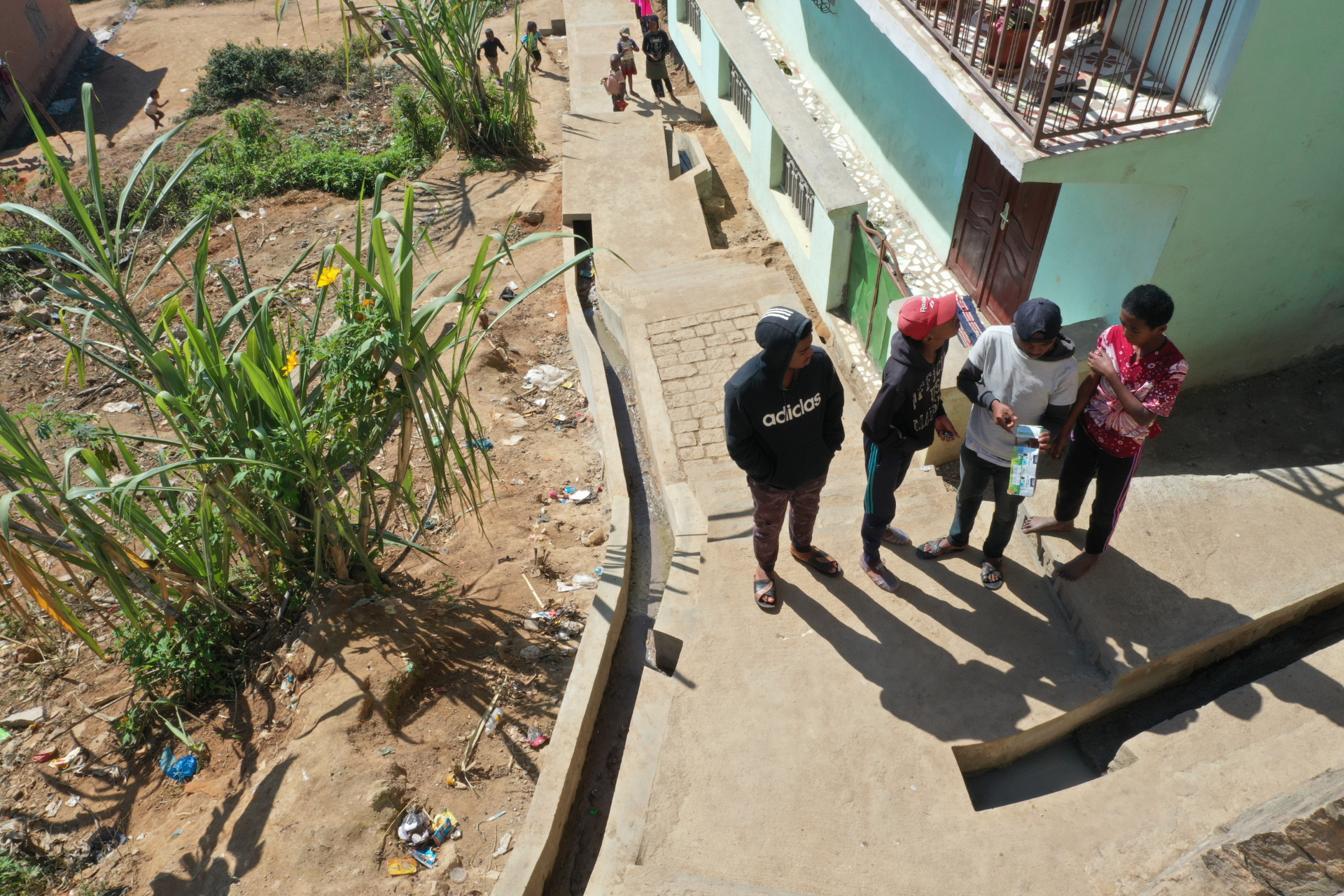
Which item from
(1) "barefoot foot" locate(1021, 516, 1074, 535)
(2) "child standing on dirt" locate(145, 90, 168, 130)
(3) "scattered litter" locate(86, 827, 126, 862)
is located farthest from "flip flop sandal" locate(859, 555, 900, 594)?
(2) "child standing on dirt" locate(145, 90, 168, 130)

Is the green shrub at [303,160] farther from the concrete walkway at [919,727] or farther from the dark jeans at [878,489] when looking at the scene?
the dark jeans at [878,489]

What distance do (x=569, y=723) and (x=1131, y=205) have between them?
4.50 metres

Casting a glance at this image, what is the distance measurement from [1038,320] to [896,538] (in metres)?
1.52

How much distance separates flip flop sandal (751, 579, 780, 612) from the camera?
4149 millimetres

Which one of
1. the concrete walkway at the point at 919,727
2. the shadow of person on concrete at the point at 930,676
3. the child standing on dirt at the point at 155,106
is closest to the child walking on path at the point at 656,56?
the child standing on dirt at the point at 155,106

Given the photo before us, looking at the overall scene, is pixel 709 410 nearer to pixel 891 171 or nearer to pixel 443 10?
pixel 891 171

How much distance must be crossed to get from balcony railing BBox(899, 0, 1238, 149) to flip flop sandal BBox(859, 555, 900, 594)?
7.94 feet

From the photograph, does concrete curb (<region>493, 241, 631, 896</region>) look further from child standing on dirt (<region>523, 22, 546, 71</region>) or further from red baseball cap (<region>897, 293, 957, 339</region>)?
child standing on dirt (<region>523, 22, 546, 71</region>)

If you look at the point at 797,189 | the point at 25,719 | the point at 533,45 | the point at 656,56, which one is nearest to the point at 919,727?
the point at 25,719

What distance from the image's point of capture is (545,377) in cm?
691

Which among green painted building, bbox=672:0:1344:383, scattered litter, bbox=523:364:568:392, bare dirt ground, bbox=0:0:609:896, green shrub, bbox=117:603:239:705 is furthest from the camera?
scattered litter, bbox=523:364:568:392

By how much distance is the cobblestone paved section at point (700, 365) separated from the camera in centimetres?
563

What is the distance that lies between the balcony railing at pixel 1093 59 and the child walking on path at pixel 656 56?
6393 millimetres

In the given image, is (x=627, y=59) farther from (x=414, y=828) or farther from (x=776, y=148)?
(x=414, y=828)
